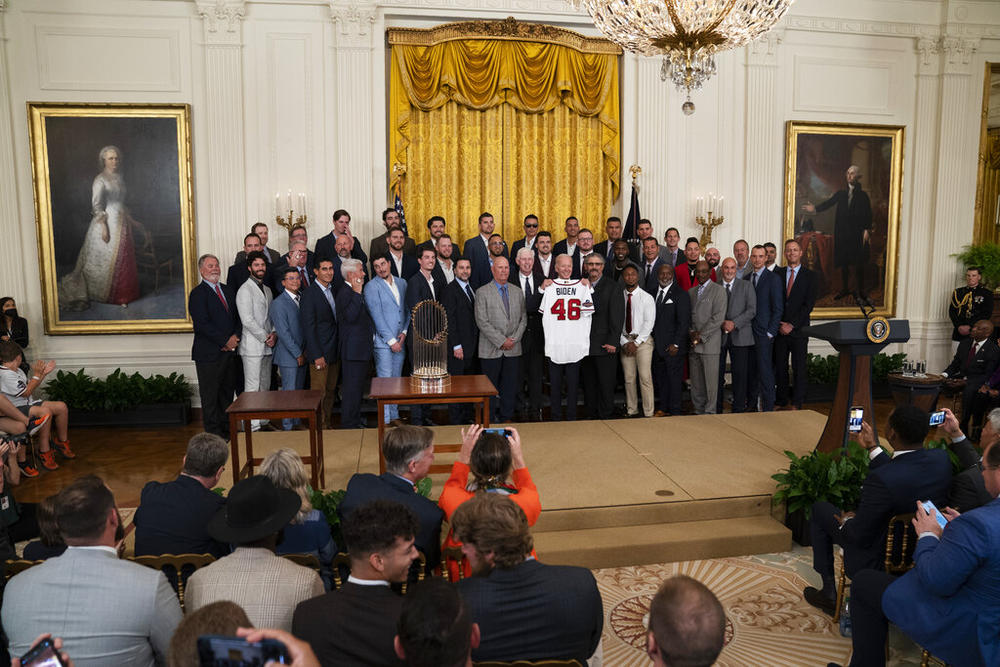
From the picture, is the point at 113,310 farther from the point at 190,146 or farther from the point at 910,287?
the point at 910,287

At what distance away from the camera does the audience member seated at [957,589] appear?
2.70 metres

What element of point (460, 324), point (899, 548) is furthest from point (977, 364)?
point (460, 324)

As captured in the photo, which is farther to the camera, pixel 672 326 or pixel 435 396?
pixel 672 326

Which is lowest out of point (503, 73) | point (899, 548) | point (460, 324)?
point (899, 548)

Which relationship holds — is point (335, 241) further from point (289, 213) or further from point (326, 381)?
point (326, 381)

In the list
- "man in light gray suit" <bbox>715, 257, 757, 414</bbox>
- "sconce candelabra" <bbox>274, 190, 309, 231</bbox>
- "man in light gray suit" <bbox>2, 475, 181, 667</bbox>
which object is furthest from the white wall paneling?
"man in light gray suit" <bbox>2, 475, 181, 667</bbox>

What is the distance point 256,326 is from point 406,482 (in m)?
4.88

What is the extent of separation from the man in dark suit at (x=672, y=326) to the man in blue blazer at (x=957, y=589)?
5251 mm

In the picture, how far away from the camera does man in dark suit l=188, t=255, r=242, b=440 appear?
25.4ft

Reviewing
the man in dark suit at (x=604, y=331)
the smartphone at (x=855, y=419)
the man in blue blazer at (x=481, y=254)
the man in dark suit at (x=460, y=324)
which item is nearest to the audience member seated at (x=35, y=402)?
the man in dark suit at (x=460, y=324)

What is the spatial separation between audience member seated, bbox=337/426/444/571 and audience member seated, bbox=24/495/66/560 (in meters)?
1.12

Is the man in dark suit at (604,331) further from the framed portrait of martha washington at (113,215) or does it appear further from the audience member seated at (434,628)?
the audience member seated at (434,628)

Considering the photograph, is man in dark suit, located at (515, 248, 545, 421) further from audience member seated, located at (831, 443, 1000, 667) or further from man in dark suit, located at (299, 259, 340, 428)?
audience member seated, located at (831, 443, 1000, 667)

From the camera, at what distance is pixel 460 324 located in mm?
7812
